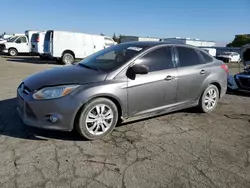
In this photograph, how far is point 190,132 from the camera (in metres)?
3.95

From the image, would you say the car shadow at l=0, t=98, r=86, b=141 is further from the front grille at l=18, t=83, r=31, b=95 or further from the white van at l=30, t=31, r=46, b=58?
the white van at l=30, t=31, r=46, b=58

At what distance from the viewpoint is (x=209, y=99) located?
4.97 metres

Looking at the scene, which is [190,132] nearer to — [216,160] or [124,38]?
[216,160]

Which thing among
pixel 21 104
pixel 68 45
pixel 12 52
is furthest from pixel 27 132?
pixel 12 52

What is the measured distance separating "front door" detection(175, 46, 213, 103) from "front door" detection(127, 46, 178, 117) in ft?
0.62

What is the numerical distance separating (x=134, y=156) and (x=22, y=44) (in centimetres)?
1951

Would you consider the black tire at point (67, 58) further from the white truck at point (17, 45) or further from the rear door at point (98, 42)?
the white truck at point (17, 45)

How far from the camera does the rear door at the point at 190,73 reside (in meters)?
4.33

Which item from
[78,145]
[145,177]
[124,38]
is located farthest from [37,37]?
[124,38]

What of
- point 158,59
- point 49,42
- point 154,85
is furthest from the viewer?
point 49,42

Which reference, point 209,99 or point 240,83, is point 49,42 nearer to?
point 240,83

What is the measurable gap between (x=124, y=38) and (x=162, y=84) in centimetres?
3493

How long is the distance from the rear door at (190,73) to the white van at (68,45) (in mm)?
11735

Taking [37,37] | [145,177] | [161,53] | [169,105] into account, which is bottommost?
[145,177]
